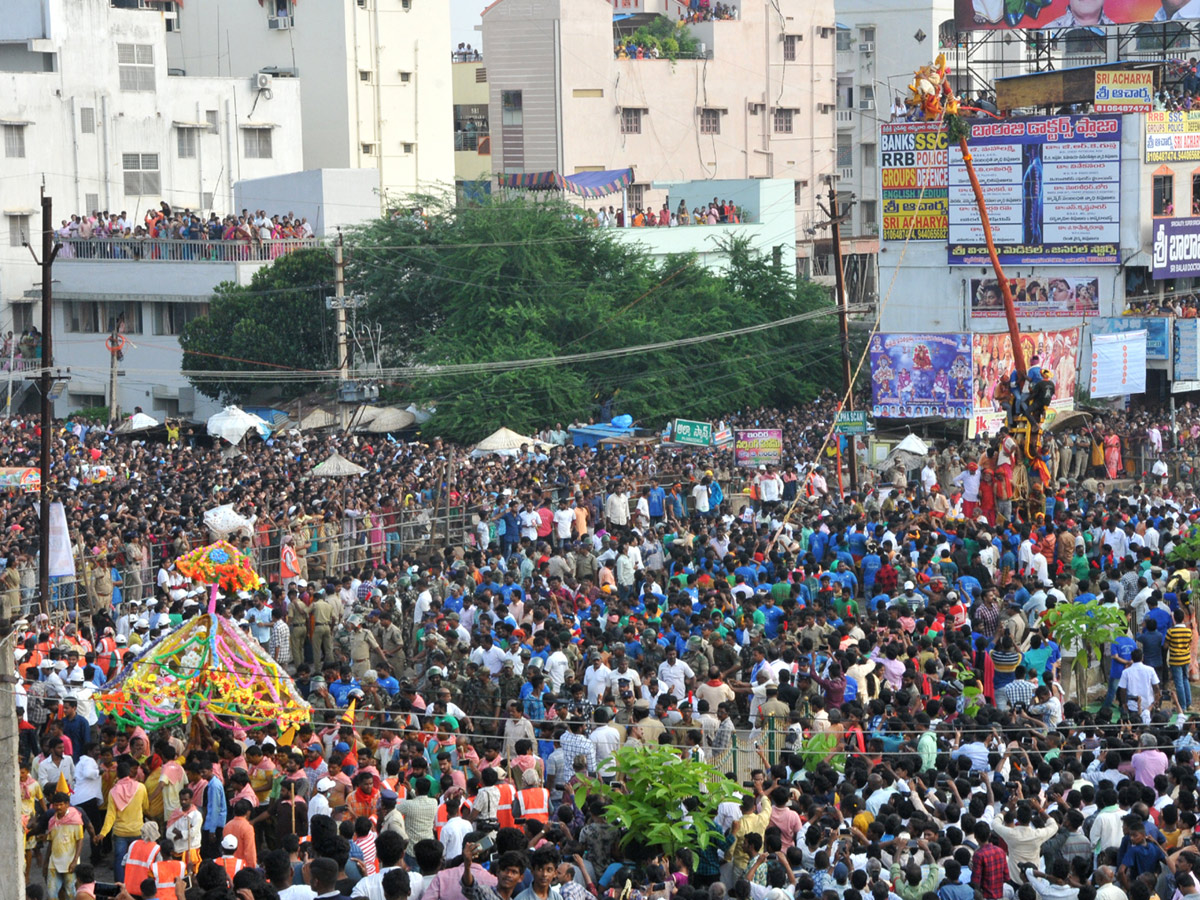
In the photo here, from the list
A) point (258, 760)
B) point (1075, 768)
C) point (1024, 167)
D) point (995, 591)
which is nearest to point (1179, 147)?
point (1024, 167)

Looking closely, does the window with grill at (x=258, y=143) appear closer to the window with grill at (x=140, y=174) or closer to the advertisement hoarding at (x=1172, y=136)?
the window with grill at (x=140, y=174)

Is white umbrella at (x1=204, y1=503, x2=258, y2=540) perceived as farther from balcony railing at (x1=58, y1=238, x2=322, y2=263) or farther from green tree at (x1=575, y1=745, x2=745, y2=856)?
balcony railing at (x1=58, y1=238, x2=322, y2=263)

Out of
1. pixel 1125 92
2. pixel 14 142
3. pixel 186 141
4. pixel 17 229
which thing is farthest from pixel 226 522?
pixel 186 141

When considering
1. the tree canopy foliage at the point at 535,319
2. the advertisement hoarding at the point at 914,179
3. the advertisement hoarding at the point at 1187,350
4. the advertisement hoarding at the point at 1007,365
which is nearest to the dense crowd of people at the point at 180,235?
the tree canopy foliage at the point at 535,319

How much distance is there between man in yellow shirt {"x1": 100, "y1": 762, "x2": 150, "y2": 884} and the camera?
12625mm

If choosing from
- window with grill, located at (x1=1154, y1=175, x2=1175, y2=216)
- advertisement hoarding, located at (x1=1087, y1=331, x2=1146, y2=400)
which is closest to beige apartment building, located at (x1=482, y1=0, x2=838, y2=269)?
window with grill, located at (x1=1154, y1=175, x2=1175, y2=216)

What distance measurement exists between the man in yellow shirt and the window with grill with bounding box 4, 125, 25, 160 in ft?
137

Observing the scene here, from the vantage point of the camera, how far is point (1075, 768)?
42.2 feet

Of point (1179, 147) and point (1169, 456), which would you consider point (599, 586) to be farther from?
point (1179, 147)

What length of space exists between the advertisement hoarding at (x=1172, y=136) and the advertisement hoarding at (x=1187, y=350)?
13.0ft

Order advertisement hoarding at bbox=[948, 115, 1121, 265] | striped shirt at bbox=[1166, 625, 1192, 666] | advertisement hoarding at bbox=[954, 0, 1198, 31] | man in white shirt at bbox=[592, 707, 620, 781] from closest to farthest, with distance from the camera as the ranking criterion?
1. man in white shirt at bbox=[592, 707, 620, 781]
2. striped shirt at bbox=[1166, 625, 1192, 666]
3. advertisement hoarding at bbox=[948, 115, 1121, 265]
4. advertisement hoarding at bbox=[954, 0, 1198, 31]

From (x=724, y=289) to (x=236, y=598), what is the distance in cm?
2645

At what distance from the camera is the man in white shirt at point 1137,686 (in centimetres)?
1499

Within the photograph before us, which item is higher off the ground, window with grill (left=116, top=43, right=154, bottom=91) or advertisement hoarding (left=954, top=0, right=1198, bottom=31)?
window with grill (left=116, top=43, right=154, bottom=91)
